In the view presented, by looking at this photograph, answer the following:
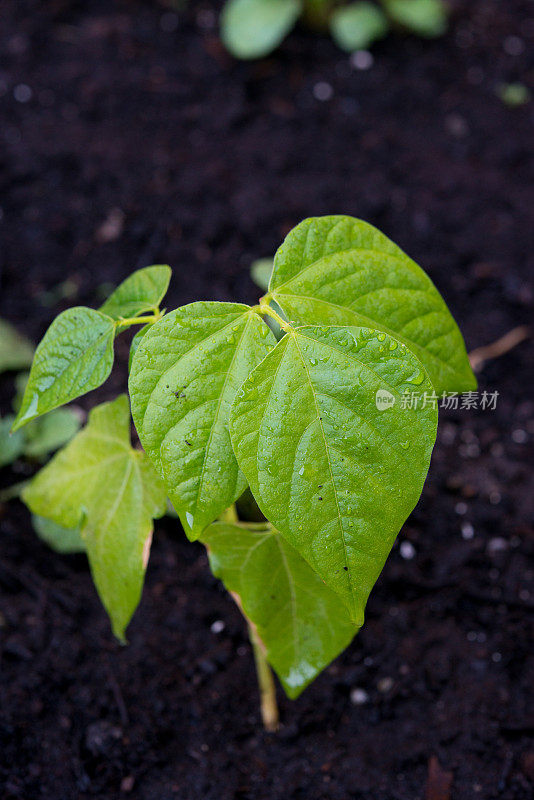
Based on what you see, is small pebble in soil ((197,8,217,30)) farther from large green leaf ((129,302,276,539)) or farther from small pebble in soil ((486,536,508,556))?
large green leaf ((129,302,276,539))

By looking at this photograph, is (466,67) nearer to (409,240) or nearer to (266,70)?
(266,70)

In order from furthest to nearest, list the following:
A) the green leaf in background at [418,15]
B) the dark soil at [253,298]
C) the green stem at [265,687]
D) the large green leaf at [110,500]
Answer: the green leaf in background at [418,15] → the dark soil at [253,298] → the green stem at [265,687] → the large green leaf at [110,500]

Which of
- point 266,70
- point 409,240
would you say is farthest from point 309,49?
point 409,240

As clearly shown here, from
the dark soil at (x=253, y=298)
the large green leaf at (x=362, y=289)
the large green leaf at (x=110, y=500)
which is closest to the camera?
the large green leaf at (x=362, y=289)

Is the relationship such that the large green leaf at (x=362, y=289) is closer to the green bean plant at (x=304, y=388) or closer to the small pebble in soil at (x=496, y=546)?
the green bean plant at (x=304, y=388)

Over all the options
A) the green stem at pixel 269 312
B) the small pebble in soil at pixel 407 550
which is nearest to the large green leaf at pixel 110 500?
the green stem at pixel 269 312

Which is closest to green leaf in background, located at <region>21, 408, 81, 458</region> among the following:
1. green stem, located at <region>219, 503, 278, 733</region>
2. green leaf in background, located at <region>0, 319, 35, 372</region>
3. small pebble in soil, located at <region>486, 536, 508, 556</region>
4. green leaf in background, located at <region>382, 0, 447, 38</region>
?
green leaf in background, located at <region>0, 319, 35, 372</region>

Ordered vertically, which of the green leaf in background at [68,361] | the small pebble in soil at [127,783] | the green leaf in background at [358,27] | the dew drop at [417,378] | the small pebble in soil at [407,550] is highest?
the green leaf in background at [68,361]
